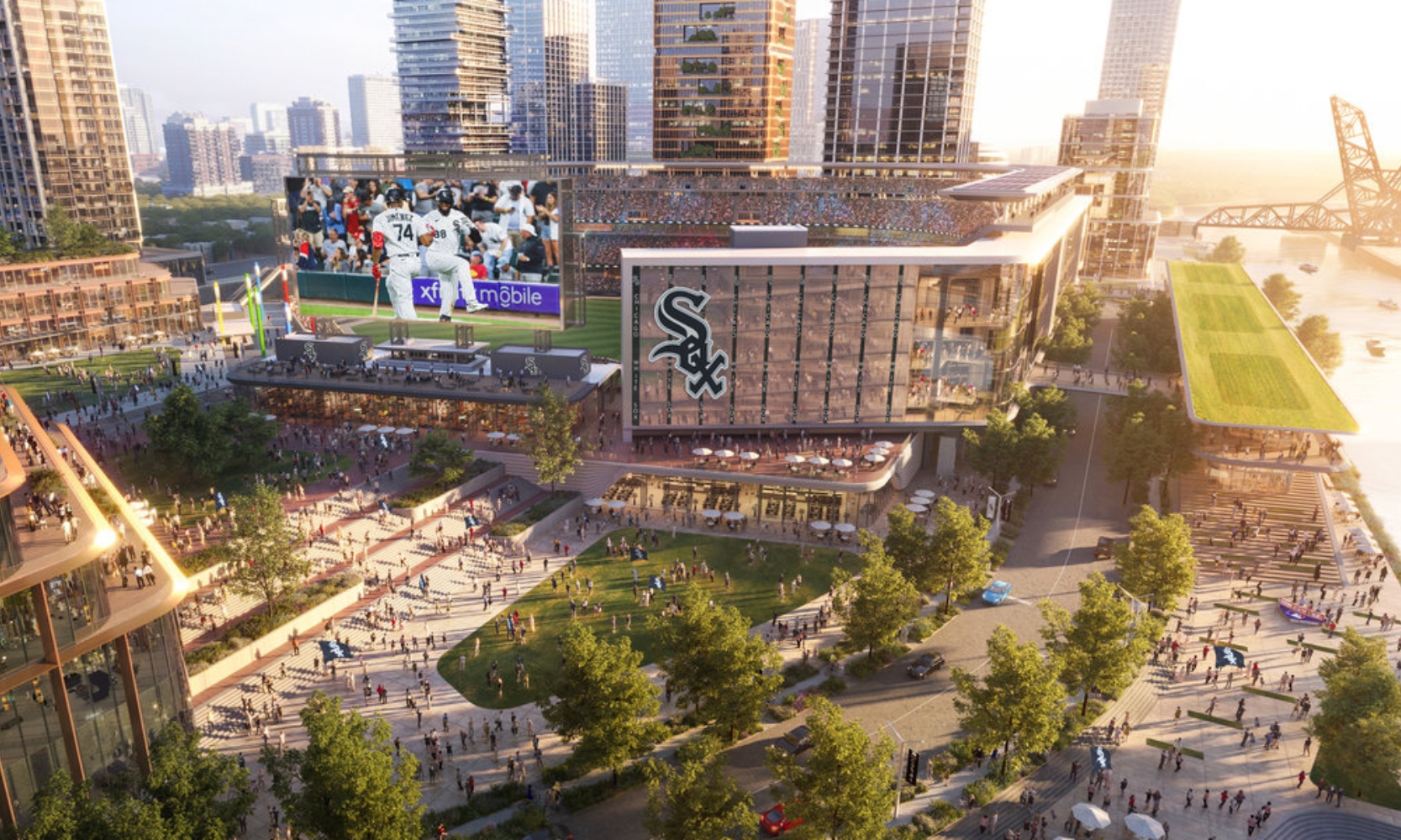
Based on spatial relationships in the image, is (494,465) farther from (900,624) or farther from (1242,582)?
(1242,582)

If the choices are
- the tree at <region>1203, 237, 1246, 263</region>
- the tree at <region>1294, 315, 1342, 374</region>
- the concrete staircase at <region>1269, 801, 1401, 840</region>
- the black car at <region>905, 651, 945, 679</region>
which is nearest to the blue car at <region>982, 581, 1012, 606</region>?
the black car at <region>905, 651, 945, 679</region>

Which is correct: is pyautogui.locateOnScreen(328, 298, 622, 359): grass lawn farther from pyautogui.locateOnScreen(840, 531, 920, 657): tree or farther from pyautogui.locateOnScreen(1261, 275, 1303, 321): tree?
pyautogui.locateOnScreen(1261, 275, 1303, 321): tree

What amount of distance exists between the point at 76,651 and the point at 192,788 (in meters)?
6.15

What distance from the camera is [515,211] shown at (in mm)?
65812

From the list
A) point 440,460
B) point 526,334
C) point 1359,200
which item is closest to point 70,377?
point 526,334

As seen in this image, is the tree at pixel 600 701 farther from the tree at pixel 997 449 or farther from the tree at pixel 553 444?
the tree at pixel 997 449

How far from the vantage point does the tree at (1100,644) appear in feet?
111

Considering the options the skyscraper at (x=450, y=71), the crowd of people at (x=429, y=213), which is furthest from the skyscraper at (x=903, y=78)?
the crowd of people at (x=429, y=213)

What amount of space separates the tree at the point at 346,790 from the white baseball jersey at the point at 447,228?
4928 centimetres

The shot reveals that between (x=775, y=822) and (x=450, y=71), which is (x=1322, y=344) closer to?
(x=775, y=822)

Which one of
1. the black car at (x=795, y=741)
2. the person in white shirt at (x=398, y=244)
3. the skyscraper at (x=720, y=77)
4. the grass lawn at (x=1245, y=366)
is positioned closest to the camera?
the black car at (x=795, y=741)

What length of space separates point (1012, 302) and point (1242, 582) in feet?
75.3

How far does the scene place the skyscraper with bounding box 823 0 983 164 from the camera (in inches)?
5261

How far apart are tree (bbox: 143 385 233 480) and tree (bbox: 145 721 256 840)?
34.0m
